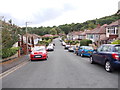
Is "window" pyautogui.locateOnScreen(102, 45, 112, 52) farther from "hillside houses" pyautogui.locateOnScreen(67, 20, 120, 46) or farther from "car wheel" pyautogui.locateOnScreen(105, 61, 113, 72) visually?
"hillside houses" pyautogui.locateOnScreen(67, 20, 120, 46)

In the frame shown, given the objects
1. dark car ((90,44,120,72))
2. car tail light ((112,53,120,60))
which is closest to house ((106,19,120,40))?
dark car ((90,44,120,72))

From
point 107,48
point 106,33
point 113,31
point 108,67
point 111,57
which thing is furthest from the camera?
point 106,33

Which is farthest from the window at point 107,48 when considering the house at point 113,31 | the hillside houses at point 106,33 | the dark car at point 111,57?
the house at point 113,31

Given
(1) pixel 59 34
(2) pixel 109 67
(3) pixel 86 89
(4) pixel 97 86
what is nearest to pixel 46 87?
(3) pixel 86 89

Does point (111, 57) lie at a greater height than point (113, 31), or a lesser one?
lesser

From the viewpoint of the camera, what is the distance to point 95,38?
148 ft

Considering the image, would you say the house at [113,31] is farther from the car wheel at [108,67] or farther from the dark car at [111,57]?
the car wheel at [108,67]

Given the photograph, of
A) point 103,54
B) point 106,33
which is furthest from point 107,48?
point 106,33

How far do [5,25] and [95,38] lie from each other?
36.8 metres

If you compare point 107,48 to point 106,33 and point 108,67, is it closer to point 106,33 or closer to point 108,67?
point 108,67

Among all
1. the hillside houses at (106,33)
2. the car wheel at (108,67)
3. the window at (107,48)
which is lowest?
the car wheel at (108,67)

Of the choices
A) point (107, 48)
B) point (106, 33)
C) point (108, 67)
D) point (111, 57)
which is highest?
point (106, 33)

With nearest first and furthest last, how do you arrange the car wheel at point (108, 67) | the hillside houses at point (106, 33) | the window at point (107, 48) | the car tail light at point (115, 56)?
the car tail light at point (115, 56) → the car wheel at point (108, 67) → the window at point (107, 48) → the hillside houses at point (106, 33)

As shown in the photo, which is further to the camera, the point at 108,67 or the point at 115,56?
the point at 108,67
